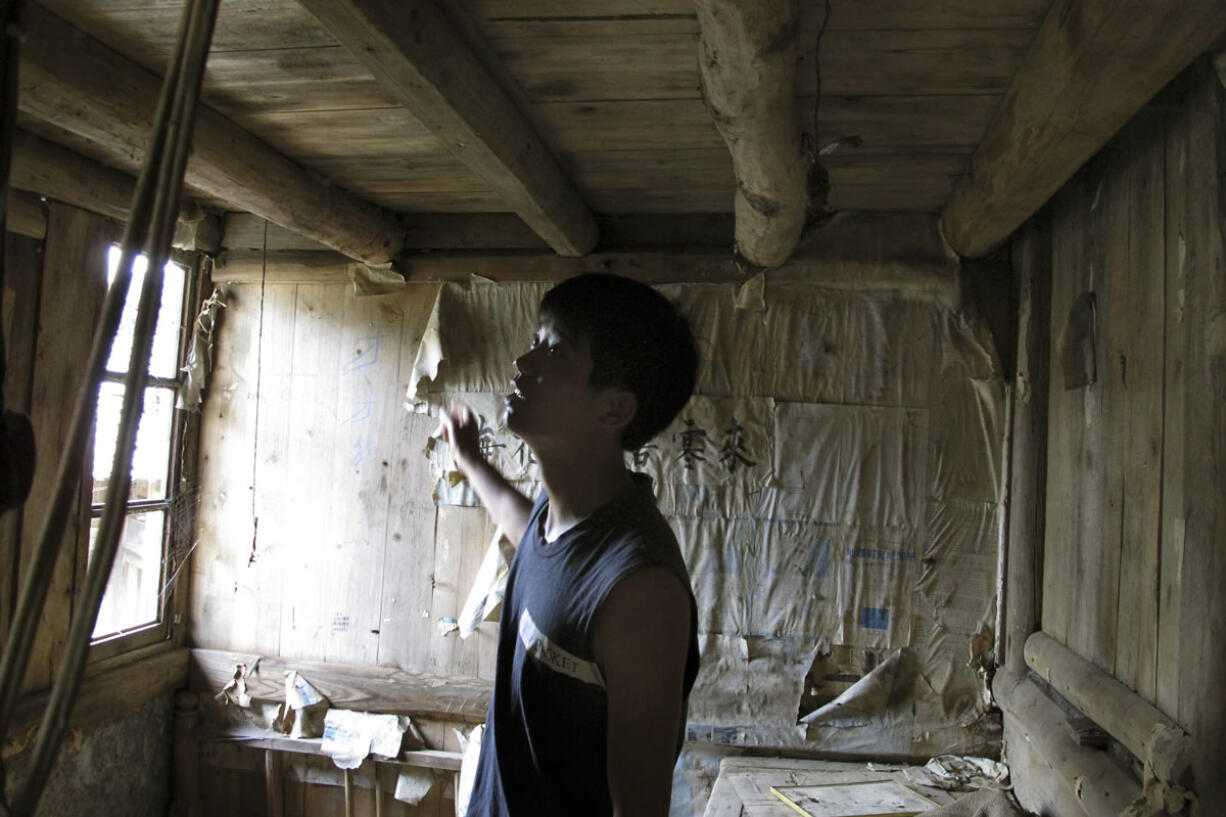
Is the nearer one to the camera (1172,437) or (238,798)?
(1172,437)

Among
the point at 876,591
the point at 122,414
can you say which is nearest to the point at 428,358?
the point at 876,591

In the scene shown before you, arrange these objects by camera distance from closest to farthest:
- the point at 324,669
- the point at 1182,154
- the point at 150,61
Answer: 1. the point at 1182,154
2. the point at 150,61
3. the point at 324,669

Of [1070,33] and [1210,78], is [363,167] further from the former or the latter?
[1210,78]

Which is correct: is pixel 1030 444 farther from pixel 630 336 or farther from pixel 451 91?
pixel 451 91

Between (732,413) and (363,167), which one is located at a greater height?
(363,167)

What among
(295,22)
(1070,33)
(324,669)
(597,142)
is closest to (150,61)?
(295,22)

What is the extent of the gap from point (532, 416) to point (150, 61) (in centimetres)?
142

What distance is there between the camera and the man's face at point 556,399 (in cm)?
143

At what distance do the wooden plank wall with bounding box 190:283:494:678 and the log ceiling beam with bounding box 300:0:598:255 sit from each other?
3.30 ft

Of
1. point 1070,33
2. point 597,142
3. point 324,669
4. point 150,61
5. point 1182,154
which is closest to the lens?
point 1070,33

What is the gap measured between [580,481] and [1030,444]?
1.84 m

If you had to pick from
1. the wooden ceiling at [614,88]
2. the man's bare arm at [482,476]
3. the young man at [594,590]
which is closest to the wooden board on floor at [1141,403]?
the wooden ceiling at [614,88]

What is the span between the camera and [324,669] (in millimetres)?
3227

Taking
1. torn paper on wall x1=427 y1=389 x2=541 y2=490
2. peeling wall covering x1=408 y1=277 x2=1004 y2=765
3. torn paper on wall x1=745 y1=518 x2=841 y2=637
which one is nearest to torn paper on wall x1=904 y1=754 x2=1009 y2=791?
peeling wall covering x1=408 y1=277 x2=1004 y2=765
